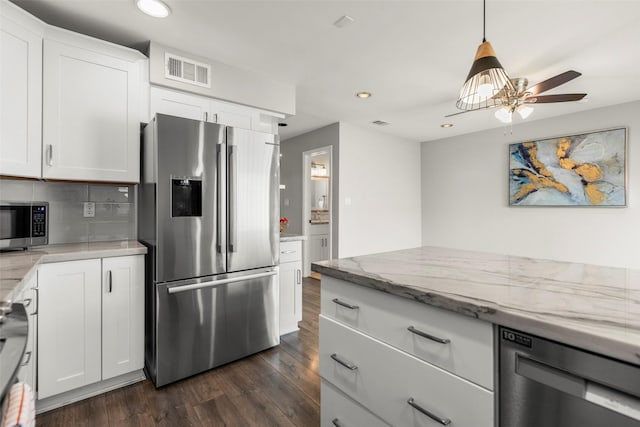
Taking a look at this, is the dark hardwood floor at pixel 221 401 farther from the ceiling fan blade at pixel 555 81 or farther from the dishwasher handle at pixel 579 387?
the ceiling fan blade at pixel 555 81

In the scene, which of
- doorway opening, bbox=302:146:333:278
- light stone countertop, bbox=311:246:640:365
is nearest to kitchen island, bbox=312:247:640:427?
light stone countertop, bbox=311:246:640:365

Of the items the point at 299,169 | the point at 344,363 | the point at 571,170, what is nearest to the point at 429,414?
the point at 344,363

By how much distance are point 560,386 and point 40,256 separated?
2365 millimetres

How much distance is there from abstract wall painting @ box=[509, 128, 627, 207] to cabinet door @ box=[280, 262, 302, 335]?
11.8ft

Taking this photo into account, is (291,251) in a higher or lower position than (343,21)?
lower

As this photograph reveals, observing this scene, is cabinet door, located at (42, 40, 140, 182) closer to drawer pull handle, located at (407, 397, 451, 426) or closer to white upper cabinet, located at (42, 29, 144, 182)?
white upper cabinet, located at (42, 29, 144, 182)

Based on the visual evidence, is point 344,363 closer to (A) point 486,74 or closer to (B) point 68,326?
(A) point 486,74

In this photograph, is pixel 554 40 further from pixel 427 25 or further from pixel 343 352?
pixel 343 352

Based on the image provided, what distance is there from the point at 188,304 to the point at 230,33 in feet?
6.39

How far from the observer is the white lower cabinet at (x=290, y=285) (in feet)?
9.53

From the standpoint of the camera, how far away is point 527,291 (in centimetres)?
99

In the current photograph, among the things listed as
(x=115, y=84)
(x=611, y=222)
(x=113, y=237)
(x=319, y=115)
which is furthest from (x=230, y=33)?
(x=611, y=222)

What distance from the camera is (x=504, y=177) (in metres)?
4.73

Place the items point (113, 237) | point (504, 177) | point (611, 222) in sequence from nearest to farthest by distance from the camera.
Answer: point (113, 237) < point (611, 222) < point (504, 177)
